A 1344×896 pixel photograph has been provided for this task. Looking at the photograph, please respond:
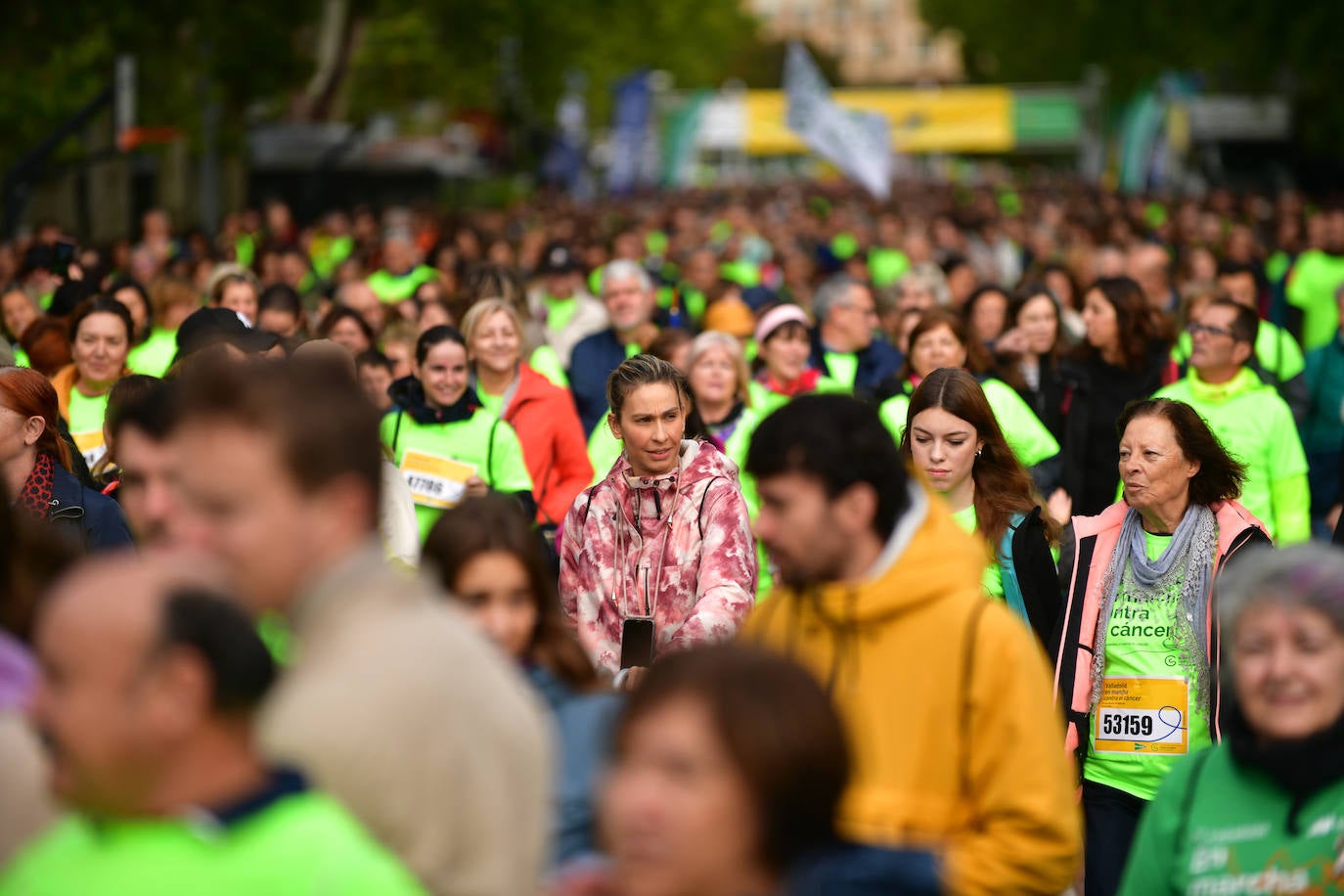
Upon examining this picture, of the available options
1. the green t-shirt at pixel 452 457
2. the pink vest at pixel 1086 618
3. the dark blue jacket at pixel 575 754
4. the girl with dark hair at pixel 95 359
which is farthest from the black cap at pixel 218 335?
the dark blue jacket at pixel 575 754

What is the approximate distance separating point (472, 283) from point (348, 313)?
115 cm

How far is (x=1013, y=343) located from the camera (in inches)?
414

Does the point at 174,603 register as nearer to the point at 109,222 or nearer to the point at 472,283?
the point at 472,283

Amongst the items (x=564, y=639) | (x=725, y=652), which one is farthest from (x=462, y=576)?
(x=725, y=652)

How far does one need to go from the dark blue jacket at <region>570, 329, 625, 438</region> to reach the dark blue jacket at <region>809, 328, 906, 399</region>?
109 centimetres

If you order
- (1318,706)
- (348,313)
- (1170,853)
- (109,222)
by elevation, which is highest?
(109,222)

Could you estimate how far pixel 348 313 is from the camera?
1062 centimetres

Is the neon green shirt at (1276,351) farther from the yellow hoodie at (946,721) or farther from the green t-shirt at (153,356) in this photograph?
the yellow hoodie at (946,721)

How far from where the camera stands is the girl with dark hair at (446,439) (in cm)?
768

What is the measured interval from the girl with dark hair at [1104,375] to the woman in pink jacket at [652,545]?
3783 mm

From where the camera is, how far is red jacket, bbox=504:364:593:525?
834 centimetres

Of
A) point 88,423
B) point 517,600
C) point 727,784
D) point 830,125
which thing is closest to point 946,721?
point 517,600

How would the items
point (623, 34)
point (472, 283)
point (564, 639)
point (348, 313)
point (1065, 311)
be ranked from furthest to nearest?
point (623, 34) → point (1065, 311) → point (472, 283) → point (348, 313) → point (564, 639)

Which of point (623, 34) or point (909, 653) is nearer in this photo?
point (909, 653)
